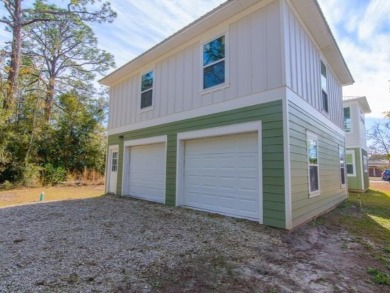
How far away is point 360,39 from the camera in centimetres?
961

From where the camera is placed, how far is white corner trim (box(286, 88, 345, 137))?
5449 mm

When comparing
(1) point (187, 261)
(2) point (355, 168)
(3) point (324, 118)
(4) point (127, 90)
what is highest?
(4) point (127, 90)

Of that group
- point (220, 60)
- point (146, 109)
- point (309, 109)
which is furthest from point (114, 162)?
point (309, 109)

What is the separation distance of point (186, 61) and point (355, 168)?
42.5 ft

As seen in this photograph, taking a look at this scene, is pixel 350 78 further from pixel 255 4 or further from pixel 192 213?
pixel 192 213

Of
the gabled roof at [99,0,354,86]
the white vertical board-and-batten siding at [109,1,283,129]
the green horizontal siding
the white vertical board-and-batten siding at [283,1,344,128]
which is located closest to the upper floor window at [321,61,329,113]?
the white vertical board-and-batten siding at [283,1,344,128]

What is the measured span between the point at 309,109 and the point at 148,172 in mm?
5589

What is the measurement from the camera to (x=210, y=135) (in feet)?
21.6

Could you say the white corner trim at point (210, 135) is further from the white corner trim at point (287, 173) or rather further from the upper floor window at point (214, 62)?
the upper floor window at point (214, 62)

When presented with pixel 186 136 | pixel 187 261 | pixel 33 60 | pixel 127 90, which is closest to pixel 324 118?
pixel 186 136

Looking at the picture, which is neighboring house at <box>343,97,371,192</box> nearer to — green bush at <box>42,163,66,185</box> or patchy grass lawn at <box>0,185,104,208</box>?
patchy grass lawn at <box>0,185,104,208</box>

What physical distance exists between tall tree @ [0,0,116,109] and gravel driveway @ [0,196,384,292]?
11.5m

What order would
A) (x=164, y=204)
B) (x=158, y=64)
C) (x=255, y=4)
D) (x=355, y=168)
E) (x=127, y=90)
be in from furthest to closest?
1. (x=355, y=168)
2. (x=127, y=90)
3. (x=158, y=64)
4. (x=164, y=204)
5. (x=255, y=4)

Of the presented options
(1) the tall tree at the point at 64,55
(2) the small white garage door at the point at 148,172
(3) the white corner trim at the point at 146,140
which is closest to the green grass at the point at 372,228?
(2) the small white garage door at the point at 148,172
